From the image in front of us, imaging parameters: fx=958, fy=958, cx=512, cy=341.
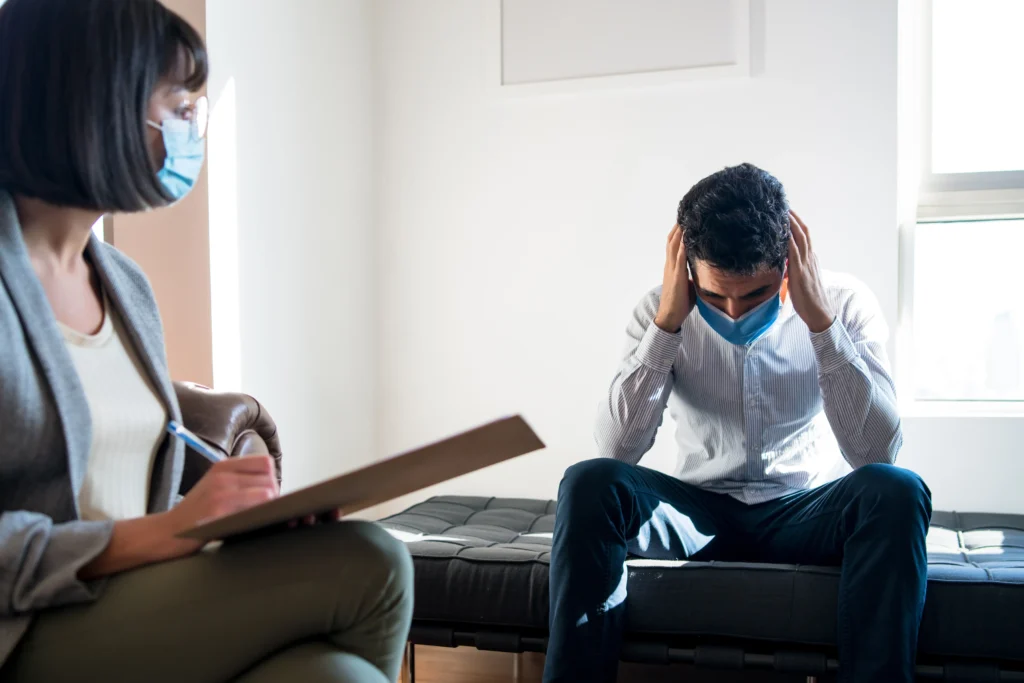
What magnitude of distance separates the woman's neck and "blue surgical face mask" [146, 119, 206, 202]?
96 mm

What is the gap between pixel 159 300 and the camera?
244 cm

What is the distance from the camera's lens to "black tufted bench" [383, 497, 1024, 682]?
166 cm

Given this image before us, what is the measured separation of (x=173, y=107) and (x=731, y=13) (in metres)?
2.18

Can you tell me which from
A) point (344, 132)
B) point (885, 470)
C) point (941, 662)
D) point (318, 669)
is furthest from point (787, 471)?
point (344, 132)

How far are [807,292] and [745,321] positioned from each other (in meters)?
0.13

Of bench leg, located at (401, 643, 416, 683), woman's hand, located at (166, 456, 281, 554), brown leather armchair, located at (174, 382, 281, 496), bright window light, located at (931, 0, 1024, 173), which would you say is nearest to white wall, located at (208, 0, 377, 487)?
brown leather armchair, located at (174, 382, 281, 496)

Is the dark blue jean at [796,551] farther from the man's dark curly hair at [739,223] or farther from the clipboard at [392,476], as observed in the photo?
the clipboard at [392,476]

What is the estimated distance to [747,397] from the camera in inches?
76.2

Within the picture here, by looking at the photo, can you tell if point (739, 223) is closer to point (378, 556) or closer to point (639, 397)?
point (639, 397)

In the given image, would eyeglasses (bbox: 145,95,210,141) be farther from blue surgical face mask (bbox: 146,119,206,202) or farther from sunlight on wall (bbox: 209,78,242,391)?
sunlight on wall (bbox: 209,78,242,391)

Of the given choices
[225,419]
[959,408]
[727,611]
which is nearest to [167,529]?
[225,419]

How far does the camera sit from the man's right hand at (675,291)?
1.89 metres

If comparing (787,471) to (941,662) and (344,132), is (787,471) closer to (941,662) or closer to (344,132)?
(941,662)

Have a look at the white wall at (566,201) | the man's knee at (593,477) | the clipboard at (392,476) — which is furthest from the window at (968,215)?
the clipboard at (392,476)
